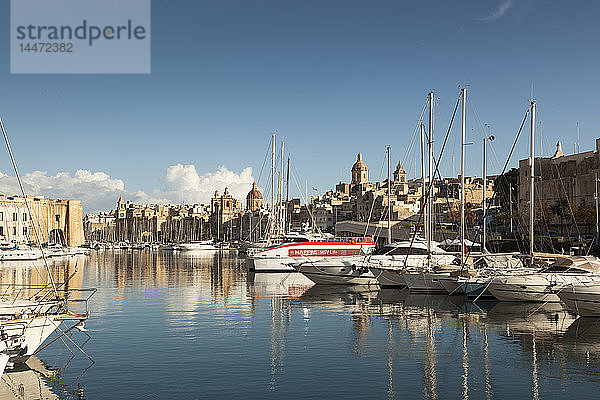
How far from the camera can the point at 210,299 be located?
1208 inches

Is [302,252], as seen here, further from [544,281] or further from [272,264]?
[544,281]

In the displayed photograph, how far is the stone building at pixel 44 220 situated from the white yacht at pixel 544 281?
80.4 metres

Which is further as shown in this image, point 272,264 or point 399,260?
point 272,264

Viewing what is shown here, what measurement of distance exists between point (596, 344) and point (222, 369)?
10.7 metres

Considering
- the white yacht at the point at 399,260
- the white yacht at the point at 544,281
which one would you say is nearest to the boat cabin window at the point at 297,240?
the white yacht at the point at 399,260

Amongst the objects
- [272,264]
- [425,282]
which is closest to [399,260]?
[425,282]

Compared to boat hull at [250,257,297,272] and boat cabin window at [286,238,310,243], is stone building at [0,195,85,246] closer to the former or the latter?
boat cabin window at [286,238,310,243]

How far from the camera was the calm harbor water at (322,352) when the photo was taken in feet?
47.7

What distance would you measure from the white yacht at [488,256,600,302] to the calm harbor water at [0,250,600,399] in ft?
1.86

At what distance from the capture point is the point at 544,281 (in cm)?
2580

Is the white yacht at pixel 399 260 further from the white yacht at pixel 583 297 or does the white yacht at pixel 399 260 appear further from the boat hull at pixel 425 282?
the white yacht at pixel 583 297

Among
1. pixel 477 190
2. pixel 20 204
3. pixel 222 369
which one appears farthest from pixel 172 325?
pixel 477 190

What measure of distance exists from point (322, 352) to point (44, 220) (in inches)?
4014

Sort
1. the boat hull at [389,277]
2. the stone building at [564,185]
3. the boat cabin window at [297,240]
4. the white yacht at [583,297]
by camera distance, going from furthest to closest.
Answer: the stone building at [564,185], the boat cabin window at [297,240], the boat hull at [389,277], the white yacht at [583,297]
